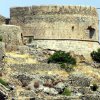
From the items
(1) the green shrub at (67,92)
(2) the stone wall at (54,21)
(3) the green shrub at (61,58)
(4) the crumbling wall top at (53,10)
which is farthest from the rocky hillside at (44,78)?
(4) the crumbling wall top at (53,10)

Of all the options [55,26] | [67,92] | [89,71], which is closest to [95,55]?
[55,26]

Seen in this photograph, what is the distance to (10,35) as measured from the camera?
3118 inches

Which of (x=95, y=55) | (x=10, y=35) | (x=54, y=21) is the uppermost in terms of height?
(x=54, y=21)

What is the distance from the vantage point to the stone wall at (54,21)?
8250 centimetres

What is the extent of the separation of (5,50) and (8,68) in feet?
12.1

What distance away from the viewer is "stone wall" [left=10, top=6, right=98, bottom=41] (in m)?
82.5

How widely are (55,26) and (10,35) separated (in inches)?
189

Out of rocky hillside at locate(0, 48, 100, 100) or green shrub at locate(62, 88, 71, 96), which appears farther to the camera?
green shrub at locate(62, 88, 71, 96)

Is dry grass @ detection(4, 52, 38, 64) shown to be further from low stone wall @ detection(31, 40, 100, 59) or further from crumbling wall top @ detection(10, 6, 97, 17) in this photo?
crumbling wall top @ detection(10, 6, 97, 17)

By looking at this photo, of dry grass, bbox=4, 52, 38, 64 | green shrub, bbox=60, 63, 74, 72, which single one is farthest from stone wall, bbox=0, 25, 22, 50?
green shrub, bbox=60, 63, 74, 72

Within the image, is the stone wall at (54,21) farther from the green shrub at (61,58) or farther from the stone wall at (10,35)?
the green shrub at (61,58)

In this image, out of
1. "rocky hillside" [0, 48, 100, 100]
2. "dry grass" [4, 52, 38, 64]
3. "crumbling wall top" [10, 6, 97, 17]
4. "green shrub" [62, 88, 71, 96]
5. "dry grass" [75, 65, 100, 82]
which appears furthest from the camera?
"crumbling wall top" [10, 6, 97, 17]

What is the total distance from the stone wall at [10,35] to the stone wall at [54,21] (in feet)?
10.5

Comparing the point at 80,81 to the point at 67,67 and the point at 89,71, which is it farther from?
the point at 89,71
